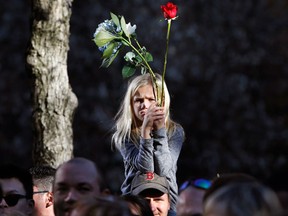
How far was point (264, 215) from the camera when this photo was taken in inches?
182

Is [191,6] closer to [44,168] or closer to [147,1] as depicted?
[147,1]

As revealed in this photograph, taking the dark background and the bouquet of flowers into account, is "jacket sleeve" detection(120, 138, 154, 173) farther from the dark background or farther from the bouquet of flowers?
the dark background

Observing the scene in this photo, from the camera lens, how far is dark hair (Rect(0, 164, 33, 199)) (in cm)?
737

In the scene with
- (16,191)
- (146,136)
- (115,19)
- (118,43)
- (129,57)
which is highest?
(115,19)

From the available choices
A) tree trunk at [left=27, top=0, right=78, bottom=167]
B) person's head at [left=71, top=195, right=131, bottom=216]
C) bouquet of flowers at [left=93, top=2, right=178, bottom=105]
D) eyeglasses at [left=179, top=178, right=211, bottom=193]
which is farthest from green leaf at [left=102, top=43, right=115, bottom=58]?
person's head at [left=71, top=195, right=131, bottom=216]

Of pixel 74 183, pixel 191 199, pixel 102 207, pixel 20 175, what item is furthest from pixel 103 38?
pixel 102 207

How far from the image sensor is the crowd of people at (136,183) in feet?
17.0

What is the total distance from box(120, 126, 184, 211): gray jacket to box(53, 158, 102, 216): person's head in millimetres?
970

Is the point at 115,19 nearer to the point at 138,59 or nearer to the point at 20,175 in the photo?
the point at 138,59

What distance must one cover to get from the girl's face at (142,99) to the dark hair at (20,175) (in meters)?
1.07

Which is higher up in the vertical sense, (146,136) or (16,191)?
(146,136)

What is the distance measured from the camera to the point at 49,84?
922 cm

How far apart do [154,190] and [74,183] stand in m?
1.17

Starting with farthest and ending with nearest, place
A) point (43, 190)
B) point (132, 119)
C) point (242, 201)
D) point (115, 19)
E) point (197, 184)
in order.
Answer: point (132, 119) < point (115, 19) < point (43, 190) < point (197, 184) < point (242, 201)
